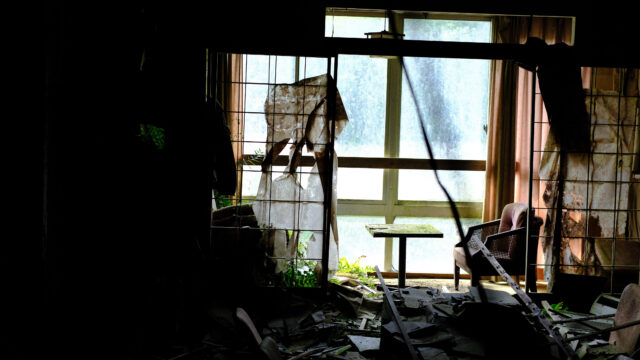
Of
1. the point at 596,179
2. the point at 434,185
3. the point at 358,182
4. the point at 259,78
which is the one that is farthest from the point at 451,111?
the point at 259,78

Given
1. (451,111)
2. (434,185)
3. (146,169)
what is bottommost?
(434,185)

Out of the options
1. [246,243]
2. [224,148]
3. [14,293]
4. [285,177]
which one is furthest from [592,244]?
[14,293]

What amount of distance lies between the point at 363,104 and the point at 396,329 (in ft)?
11.5

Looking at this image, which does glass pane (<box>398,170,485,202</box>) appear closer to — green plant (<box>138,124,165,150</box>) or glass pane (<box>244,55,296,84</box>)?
glass pane (<box>244,55,296,84</box>)

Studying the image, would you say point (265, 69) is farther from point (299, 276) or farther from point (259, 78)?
point (299, 276)

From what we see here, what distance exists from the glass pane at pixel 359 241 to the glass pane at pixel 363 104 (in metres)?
0.88

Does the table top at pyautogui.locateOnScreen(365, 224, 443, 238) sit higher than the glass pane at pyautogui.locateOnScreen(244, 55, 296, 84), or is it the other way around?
the glass pane at pyautogui.locateOnScreen(244, 55, 296, 84)

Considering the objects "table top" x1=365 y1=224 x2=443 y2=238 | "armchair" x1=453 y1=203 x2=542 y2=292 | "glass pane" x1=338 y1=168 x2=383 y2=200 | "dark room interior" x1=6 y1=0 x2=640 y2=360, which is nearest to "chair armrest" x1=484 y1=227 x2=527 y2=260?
"armchair" x1=453 y1=203 x2=542 y2=292

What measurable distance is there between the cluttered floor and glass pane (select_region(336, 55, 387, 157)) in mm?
2032

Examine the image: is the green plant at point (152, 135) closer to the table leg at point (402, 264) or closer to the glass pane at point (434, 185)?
the table leg at point (402, 264)

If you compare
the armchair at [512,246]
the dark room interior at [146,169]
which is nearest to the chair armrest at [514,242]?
the armchair at [512,246]

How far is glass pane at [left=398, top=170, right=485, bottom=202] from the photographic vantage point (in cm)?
628

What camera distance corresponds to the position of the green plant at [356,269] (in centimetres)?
578

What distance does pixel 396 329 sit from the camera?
11.0ft
